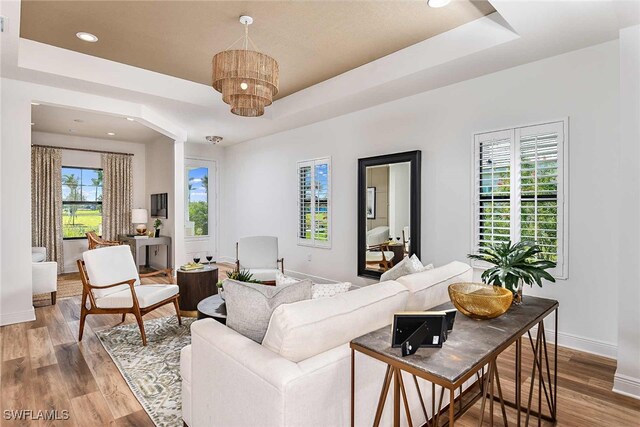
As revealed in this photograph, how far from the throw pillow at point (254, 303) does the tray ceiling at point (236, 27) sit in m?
2.35

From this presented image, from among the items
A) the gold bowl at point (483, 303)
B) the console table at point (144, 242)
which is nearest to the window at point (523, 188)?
the gold bowl at point (483, 303)

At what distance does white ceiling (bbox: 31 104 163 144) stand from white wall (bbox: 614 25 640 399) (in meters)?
5.78

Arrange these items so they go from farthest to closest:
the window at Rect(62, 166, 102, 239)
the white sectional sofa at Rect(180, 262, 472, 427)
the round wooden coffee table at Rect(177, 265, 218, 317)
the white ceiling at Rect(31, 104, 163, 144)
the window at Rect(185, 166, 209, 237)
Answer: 1. the window at Rect(185, 166, 209, 237)
2. the window at Rect(62, 166, 102, 239)
3. the white ceiling at Rect(31, 104, 163, 144)
4. the round wooden coffee table at Rect(177, 265, 218, 317)
5. the white sectional sofa at Rect(180, 262, 472, 427)

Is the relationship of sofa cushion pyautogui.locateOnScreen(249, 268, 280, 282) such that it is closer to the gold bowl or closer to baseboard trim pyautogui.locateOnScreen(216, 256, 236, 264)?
the gold bowl

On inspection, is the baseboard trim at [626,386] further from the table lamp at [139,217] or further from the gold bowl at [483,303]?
the table lamp at [139,217]

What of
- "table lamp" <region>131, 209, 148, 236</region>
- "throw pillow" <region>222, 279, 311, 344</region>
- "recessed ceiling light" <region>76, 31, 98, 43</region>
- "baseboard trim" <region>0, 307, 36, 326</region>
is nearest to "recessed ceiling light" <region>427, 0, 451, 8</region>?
"throw pillow" <region>222, 279, 311, 344</region>

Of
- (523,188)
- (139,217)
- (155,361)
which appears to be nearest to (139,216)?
(139,217)

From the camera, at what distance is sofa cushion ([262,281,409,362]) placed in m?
1.45

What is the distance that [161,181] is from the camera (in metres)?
7.19

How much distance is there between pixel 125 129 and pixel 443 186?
588 cm

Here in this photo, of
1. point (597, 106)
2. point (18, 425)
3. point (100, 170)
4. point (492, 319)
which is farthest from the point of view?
point (100, 170)

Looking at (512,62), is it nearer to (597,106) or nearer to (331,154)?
(597,106)

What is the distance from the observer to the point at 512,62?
10.8 ft

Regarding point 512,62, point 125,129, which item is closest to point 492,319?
point 512,62
